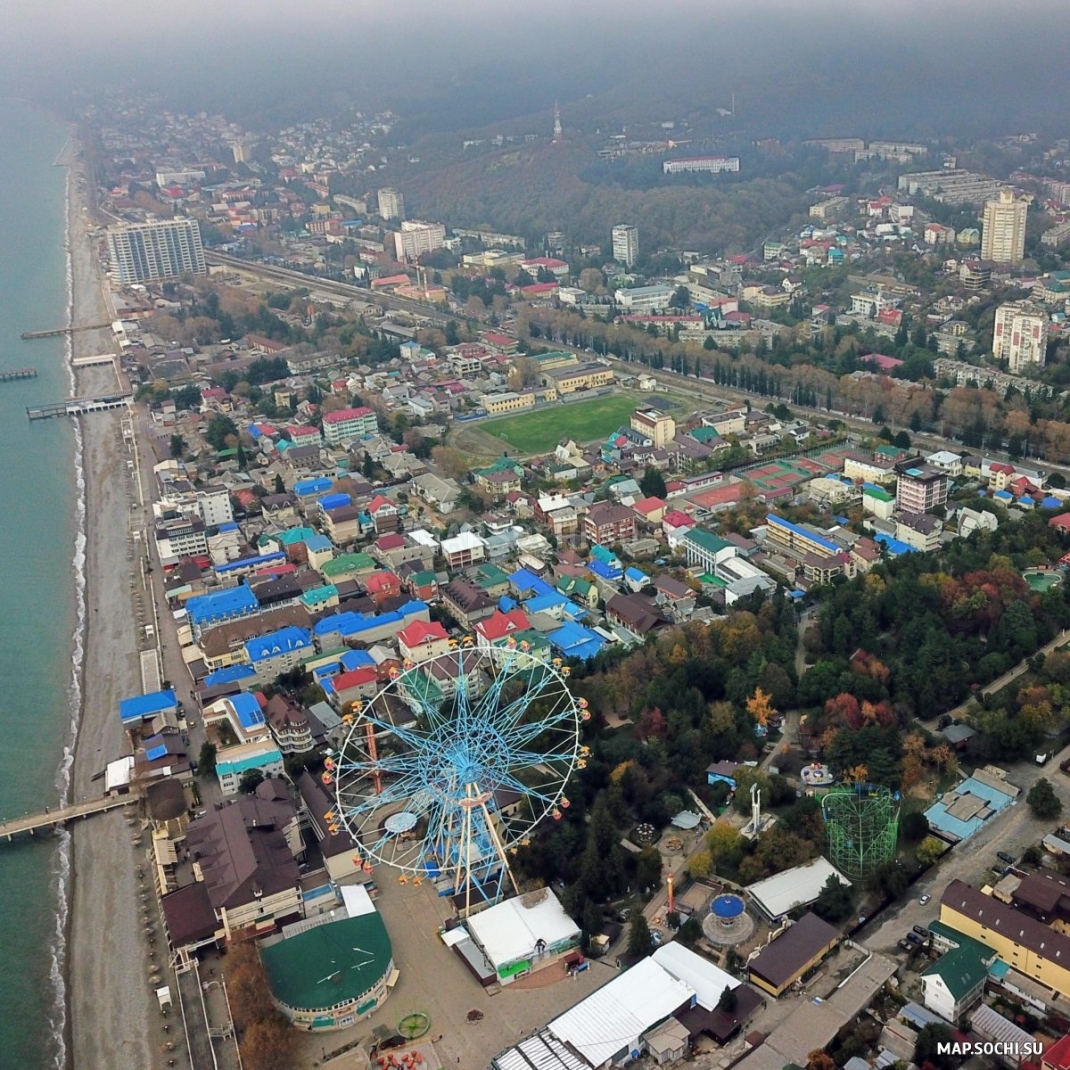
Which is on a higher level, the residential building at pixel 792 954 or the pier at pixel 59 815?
the residential building at pixel 792 954

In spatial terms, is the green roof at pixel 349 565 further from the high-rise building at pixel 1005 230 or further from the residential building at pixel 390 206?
the residential building at pixel 390 206

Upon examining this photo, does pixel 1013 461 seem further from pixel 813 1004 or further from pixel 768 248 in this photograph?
pixel 768 248

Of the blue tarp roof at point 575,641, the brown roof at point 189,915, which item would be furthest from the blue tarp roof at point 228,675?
the blue tarp roof at point 575,641

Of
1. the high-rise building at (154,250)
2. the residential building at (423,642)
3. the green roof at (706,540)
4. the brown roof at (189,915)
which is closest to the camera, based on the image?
the brown roof at (189,915)

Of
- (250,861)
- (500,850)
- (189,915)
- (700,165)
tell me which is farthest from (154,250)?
(500,850)

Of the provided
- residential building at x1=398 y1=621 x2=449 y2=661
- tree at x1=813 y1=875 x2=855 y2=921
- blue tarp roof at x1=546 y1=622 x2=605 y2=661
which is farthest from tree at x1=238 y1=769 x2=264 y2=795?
tree at x1=813 y1=875 x2=855 y2=921

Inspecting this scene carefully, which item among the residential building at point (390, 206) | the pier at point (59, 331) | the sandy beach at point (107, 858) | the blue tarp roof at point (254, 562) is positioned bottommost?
the sandy beach at point (107, 858)

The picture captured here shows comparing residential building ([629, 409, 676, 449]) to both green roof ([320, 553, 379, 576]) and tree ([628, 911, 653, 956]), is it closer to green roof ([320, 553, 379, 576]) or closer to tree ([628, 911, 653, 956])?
green roof ([320, 553, 379, 576])
